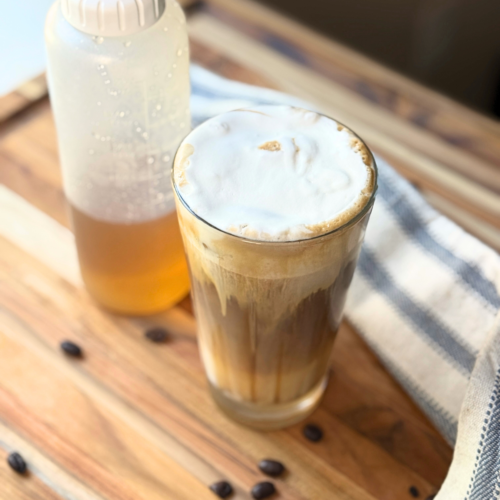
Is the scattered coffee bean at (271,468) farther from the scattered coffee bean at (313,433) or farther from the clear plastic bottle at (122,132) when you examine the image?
the clear plastic bottle at (122,132)

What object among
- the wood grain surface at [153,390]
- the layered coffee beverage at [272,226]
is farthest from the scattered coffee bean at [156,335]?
the layered coffee beverage at [272,226]

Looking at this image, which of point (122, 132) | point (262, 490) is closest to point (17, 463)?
point (262, 490)

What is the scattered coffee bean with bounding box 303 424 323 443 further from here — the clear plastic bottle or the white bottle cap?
the white bottle cap

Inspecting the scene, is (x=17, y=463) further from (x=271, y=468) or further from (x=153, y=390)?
(x=271, y=468)

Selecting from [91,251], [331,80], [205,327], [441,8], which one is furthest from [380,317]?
[441,8]

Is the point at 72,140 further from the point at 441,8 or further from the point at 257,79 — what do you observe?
the point at 441,8
